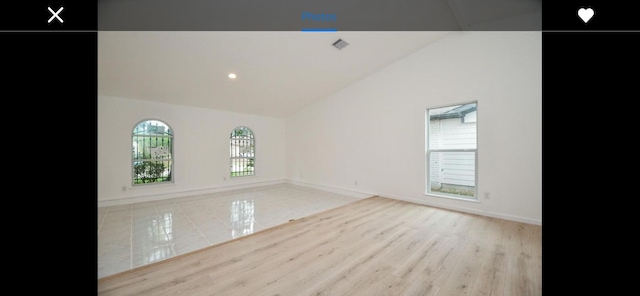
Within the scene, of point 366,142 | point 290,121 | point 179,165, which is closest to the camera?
point 366,142

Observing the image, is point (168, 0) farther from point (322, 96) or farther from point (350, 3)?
point (322, 96)

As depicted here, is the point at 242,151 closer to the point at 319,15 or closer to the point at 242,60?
the point at 242,60

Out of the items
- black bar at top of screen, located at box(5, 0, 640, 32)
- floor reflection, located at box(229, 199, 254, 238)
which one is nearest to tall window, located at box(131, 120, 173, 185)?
floor reflection, located at box(229, 199, 254, 238)

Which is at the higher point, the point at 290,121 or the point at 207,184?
the point at 290,121

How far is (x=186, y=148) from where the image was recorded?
17.7ft

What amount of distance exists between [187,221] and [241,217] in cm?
82

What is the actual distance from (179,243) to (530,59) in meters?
5.26

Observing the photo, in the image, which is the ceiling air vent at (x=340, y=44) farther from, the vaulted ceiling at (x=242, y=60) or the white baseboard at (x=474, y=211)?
the white baseboard at (x=474, y=211)
